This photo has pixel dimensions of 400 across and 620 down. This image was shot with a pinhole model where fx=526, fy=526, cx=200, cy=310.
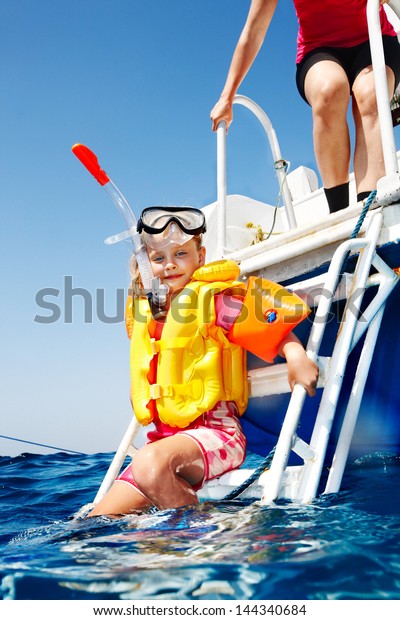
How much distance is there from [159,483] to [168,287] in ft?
3.40

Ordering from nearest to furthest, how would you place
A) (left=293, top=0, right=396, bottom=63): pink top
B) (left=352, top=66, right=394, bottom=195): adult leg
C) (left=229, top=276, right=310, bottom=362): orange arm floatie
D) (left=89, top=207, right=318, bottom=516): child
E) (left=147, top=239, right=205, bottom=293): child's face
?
(left=89, top=207, right=318, bottom=516): child < (left=229, top=276, right=310, bottom=362): orange arm floatie < (left=352, top=66, right=394, bottom=195): adult leg < (left=147, top=239, right=205, bottom=293): child's face < (left=293, top=0, right=396, bottom=63): pink top

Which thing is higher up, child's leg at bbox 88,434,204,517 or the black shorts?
the black shorts

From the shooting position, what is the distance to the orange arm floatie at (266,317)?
223cm

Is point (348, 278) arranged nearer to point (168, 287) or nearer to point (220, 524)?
point (168, 287)

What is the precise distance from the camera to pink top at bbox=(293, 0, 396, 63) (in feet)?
9.48

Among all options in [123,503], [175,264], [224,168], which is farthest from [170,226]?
[123,503]

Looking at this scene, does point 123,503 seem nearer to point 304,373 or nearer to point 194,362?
point 194,362

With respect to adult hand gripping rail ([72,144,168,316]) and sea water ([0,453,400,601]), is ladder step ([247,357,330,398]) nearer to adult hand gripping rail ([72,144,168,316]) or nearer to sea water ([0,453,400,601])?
sea water ([0,453,400,601])

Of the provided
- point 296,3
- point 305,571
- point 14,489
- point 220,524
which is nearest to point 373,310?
point 220,524

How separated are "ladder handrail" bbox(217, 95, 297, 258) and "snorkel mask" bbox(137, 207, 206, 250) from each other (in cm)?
50

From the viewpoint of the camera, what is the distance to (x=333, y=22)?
2.94 meters

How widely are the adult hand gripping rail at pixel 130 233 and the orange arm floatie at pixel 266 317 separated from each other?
0.50m

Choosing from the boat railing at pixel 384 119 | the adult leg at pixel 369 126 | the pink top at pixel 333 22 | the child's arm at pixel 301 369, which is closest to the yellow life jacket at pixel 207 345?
the child's arm at pixel 301 369

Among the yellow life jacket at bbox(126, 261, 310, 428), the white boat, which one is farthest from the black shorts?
the yellow life jacket at bbox(126, 261, 310, 428)
